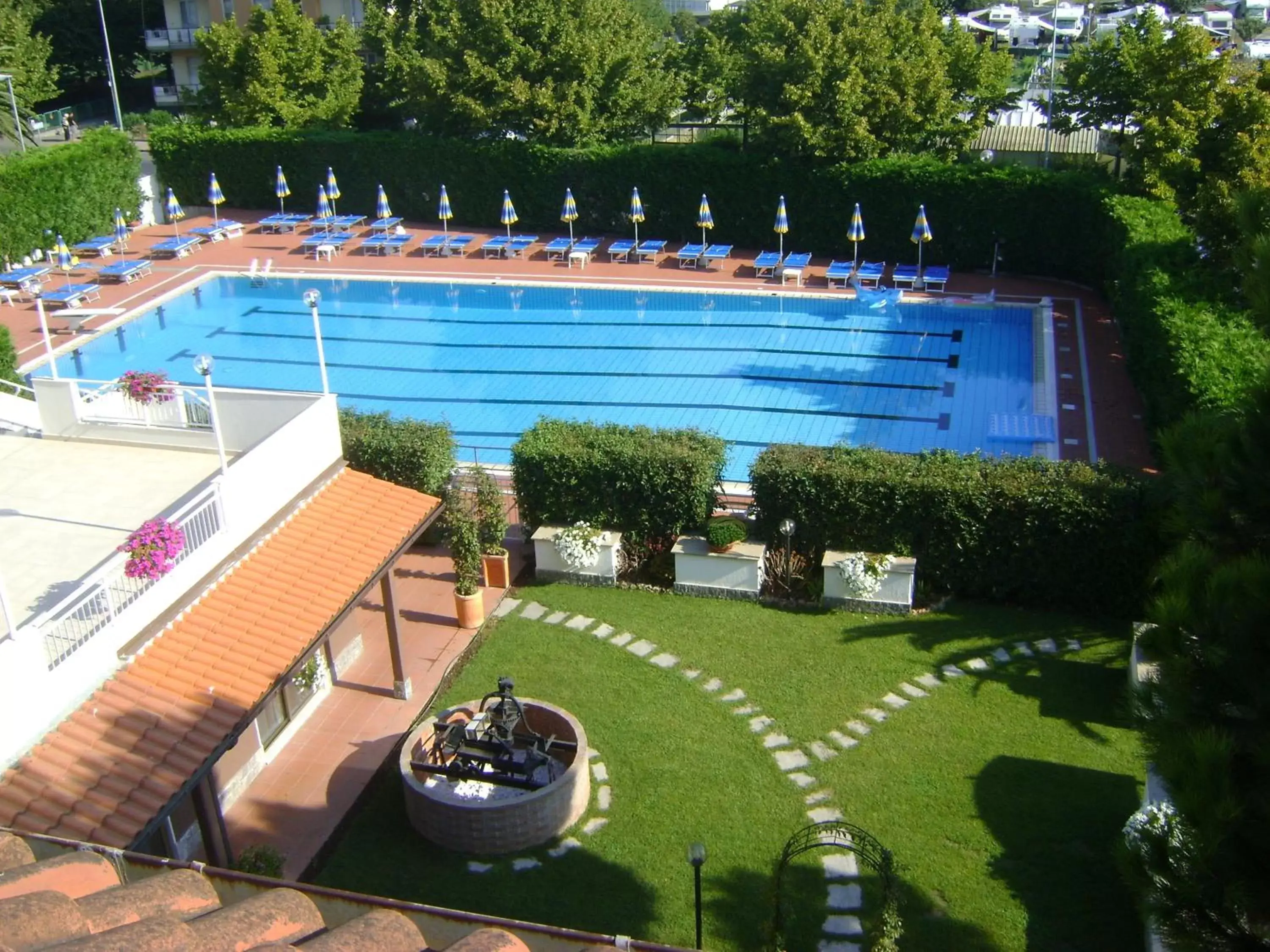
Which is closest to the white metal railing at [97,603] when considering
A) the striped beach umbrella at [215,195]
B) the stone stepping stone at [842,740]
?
the stone stepping stone at [842,740]

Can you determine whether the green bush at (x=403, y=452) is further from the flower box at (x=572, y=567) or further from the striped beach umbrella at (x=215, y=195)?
the striped beach umbrella at (x=215, y=195)

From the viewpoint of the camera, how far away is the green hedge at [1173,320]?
50.0 ft

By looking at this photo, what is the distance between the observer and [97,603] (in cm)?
1009

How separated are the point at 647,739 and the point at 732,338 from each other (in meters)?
14.8

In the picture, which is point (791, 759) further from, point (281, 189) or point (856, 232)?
point (281, 189)

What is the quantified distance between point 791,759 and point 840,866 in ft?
5.41

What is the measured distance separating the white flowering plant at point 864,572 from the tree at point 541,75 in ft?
68.0

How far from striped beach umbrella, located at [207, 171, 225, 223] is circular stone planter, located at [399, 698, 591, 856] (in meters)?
25.7

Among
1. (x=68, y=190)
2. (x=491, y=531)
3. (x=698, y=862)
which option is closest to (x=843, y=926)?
(x=698, y=862)

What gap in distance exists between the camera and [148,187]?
35562 millimetres

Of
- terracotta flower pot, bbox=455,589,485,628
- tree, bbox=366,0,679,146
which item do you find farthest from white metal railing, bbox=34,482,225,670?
tree, bbox=366,0,679,146

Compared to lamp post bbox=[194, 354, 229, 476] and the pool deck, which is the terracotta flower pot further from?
the pool deck

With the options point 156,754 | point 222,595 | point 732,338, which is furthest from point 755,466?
point 732,338

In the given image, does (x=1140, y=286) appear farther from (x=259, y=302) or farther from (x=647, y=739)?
(x=259, y=302)
